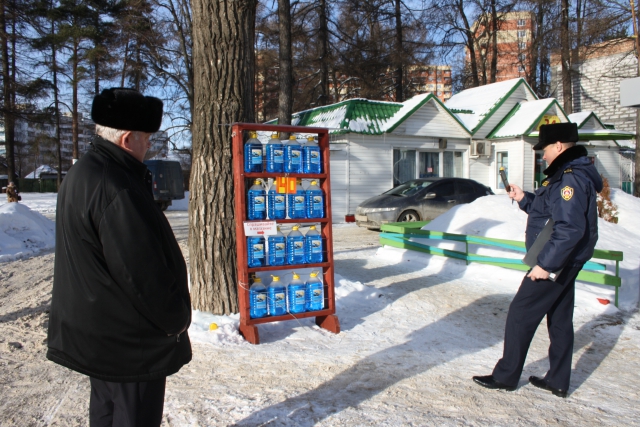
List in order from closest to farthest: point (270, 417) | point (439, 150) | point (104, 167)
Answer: point (104, 167)
point (270, 417)
point (439, 150)

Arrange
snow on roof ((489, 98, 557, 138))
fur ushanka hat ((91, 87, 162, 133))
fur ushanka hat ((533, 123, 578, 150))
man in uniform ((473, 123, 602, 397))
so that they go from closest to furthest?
fur ushanka hat ((91, 87, 162, 133)) → man in uniform ((473, 123, 602, 397)) → fur ushanka hat ((533, 123, 578, 150)) → snow on roof ((489, 98, 557, 138))

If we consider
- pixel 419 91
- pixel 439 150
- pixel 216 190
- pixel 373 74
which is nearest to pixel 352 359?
pixel 216 190

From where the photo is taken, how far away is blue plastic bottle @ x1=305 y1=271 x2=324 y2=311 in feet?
16.9

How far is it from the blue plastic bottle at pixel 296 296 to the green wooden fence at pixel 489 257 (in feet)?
11.8

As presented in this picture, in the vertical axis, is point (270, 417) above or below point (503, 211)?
below

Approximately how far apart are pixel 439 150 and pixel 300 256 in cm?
1596

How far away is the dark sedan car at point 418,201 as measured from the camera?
13508 mm

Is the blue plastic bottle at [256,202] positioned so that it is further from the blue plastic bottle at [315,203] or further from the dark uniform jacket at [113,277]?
the dark uniform jacket at [113,277]

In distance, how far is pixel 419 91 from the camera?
35.2m

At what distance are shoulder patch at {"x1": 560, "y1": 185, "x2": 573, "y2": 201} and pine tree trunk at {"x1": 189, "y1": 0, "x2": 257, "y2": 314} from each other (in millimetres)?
3170

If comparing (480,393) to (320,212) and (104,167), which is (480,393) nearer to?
(320,212)

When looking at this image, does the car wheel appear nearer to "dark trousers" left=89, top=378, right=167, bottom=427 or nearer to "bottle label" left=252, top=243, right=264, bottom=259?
"bottle label" left=252, top=243, right=264, bottom=259

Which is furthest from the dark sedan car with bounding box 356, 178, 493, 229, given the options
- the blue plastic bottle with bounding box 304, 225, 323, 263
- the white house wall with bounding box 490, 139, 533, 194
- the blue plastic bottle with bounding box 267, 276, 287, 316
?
the blue plastic bottle with bounding box 267, 276, 287, 316

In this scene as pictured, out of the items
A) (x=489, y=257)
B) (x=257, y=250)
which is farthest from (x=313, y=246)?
(x=489, y=257)
